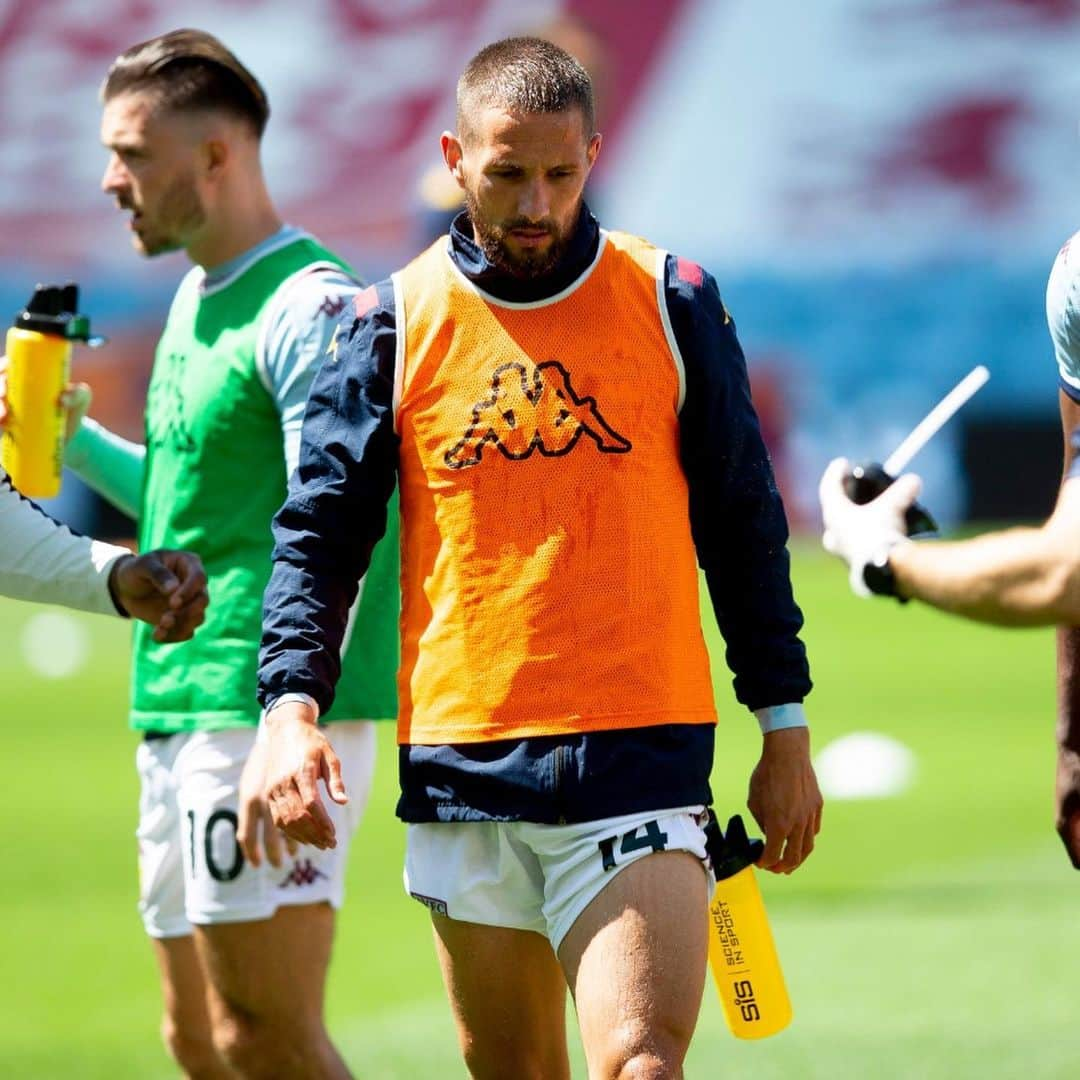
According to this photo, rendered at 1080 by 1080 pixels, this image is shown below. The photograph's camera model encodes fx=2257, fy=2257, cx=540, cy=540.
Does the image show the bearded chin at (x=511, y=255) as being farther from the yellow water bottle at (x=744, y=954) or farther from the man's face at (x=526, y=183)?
the yellow water bottle at (x=744, y=954)

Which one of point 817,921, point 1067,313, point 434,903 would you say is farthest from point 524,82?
point 817,921

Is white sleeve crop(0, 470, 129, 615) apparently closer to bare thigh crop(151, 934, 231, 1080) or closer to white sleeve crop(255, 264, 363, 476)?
white sleeve crop(255, 264, 363, 476)

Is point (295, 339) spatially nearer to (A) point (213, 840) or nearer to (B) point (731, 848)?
(A) point (213, 840)

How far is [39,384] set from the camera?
17.0 ft

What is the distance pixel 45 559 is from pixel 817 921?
455cm

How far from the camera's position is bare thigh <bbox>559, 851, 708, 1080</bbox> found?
3.77 m

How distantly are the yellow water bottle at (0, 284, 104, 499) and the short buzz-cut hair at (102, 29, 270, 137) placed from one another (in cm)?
53

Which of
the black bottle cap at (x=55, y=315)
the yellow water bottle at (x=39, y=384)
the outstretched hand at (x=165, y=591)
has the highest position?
the black bottle cap at (x=55, y=315)

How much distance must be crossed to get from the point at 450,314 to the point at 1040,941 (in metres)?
4.80

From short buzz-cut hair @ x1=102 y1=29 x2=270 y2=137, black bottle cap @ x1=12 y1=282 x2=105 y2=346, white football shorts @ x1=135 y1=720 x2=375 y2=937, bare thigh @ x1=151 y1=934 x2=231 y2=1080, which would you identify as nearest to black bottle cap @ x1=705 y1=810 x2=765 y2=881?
white football shorts @ x1=135 y1=720 x2=375 y2=937

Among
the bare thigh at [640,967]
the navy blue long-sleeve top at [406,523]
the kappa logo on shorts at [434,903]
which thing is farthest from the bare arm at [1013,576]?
the kappa logo on shorts at [434,903]

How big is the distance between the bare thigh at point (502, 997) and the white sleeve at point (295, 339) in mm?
1251

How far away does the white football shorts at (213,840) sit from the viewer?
4910 millimetres

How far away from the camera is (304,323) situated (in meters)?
4.97
